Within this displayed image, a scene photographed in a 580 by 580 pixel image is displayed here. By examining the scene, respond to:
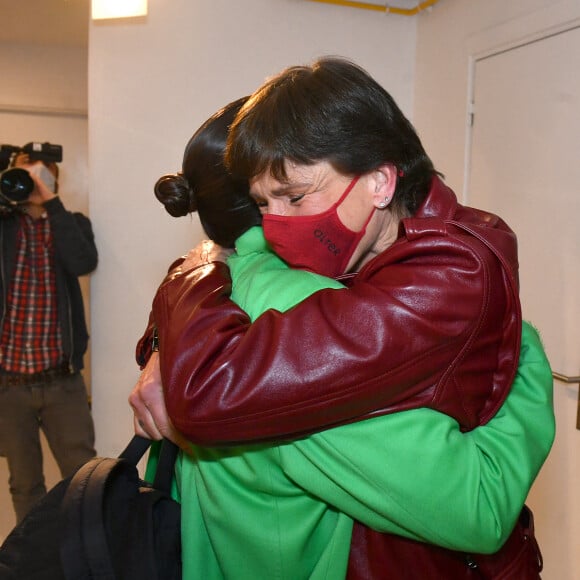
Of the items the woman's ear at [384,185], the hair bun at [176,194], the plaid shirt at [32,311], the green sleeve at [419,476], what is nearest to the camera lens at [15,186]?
the plaid shirt at [32,311]

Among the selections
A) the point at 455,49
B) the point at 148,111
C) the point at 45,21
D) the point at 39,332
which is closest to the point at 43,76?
the point at 45,21

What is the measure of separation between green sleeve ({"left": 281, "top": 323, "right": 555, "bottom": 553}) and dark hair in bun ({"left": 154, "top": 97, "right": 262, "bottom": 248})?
402 millimetres

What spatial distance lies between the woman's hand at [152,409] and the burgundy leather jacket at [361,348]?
0.15 m

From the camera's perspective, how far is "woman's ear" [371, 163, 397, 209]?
0.84 m

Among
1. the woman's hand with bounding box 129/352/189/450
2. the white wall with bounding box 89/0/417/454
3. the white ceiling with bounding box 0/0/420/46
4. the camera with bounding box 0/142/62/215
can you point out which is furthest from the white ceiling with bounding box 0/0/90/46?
the woman's hand with bounding box 129/352/189/450

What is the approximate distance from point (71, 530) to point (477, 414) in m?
0.47

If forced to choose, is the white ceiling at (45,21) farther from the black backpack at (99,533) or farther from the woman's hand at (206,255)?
the black backpack at (99,533)

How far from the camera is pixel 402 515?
2.09 feet

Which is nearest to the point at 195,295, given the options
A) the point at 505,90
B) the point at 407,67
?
the point at 505,90

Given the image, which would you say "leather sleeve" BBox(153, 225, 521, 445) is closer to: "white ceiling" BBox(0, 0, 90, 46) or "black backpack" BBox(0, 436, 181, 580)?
"black backpack" BBox(0, 436, 181, 580)

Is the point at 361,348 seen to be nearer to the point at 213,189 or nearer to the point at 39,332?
the point at 213,189

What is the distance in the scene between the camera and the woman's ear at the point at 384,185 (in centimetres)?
84

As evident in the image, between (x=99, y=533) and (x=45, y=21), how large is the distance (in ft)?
11.9

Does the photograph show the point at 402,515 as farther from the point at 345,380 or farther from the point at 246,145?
the point at 246,145
